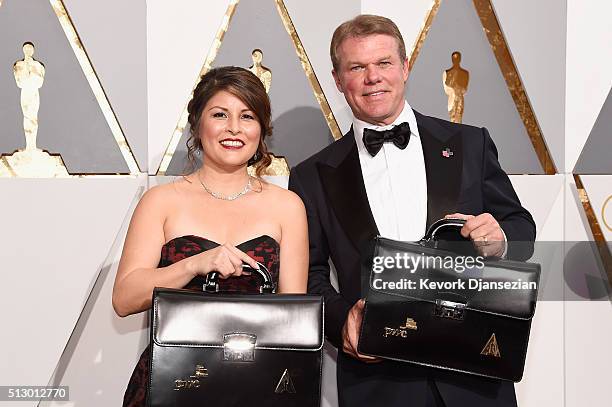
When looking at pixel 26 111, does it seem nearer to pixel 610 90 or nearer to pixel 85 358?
pixel 85 358

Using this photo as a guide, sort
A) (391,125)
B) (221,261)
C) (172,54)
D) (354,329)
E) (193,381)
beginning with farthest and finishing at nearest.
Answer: (172,54), (391,125), (354,329), (221,261), (193,381)

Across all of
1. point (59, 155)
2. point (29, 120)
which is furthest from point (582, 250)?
point (29, 120)

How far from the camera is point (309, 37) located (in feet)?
11.0

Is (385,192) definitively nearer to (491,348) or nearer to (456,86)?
(491,348)

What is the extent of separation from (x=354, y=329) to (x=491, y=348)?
42cm

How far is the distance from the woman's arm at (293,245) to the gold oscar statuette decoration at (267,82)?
24.7 inches

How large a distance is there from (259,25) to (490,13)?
3.31 ft

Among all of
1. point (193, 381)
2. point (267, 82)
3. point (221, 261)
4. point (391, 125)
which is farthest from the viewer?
point (267, 82)

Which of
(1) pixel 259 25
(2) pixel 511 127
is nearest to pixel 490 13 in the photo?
(2) pixel 511 127

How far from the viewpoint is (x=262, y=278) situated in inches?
97.3

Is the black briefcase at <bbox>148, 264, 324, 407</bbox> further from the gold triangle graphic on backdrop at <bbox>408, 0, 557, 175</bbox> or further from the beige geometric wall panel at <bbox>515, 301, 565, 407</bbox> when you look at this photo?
the gold triangle graphic on backdrop at <bbox>408, 0, 557, 175</bbox>

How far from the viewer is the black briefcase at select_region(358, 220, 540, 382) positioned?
2.32m

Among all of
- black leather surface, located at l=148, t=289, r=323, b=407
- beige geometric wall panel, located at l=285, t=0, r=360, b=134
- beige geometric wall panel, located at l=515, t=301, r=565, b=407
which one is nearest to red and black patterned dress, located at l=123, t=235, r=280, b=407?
black leather surface, located at l=148, t=289, r=323, b=407

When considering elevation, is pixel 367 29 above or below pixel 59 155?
above
